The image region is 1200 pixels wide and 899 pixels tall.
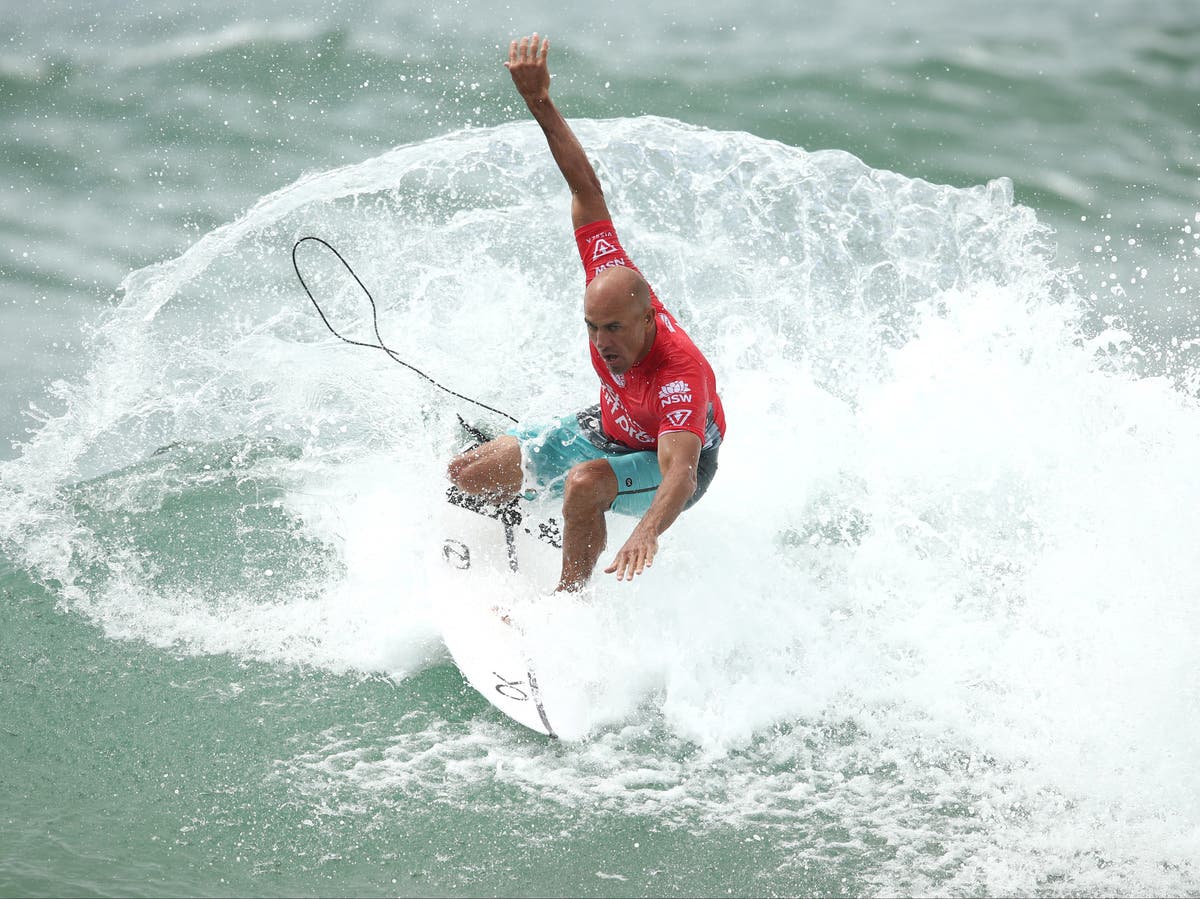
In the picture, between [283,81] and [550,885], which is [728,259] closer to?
[550,885]

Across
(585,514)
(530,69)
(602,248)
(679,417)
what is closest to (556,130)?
(530,69)

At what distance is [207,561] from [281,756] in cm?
156

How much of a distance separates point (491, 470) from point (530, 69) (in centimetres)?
167

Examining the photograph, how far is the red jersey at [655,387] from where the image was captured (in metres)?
4.51

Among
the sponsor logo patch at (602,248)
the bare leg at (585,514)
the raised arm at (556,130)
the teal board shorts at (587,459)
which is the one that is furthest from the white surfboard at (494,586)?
the raised arm at (556,130)

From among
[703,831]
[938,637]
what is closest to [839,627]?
[938,637]

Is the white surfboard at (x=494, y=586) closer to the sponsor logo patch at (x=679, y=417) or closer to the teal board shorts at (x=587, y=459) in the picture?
the teal board shorts at (x=587, y=459)

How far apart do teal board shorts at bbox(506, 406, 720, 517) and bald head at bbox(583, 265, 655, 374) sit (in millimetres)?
569

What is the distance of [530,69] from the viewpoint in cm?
480

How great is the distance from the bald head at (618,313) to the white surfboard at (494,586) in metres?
1.34

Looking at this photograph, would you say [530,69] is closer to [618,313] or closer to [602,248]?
[602,248]

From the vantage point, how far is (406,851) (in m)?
4.27

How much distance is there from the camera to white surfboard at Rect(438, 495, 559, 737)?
4969mm

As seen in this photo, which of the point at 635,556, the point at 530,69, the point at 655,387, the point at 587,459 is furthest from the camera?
the point at 587,459
